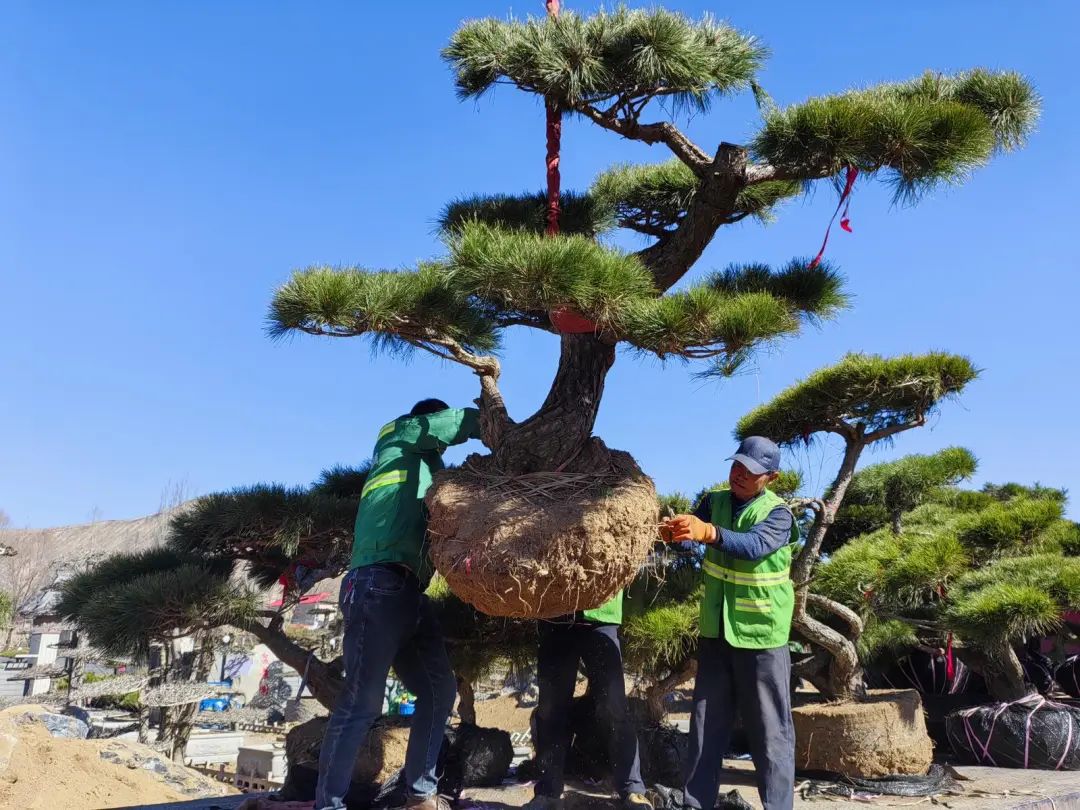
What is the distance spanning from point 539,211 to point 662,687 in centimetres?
242

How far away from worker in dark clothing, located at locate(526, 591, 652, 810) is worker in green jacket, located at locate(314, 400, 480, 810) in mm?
390

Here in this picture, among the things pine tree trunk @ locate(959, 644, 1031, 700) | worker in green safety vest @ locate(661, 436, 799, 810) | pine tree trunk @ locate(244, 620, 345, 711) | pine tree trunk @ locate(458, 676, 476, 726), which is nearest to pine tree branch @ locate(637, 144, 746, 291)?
worker in green safety vest @ locate(661, 436, 799, 810)

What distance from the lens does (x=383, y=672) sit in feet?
8.88

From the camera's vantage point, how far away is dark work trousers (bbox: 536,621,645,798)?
9.63 feet

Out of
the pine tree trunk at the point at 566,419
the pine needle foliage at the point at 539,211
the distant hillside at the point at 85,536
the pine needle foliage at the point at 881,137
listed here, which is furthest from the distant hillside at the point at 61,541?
the pine needle foliage at the point at 881,137

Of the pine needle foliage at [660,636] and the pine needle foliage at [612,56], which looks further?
the pine needle foliage at [660,636]

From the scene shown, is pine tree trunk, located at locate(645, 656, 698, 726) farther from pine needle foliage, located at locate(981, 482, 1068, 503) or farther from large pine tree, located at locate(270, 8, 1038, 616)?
pine needle foliage, located at locate(981, 482, 1068, 503)

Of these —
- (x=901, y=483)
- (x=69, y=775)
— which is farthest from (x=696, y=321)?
(x=901, y=483)

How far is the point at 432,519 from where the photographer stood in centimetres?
260

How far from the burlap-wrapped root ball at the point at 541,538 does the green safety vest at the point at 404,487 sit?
10.6 inches

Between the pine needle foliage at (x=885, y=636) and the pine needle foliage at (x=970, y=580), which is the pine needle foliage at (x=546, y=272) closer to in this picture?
the pine needle foliage at (x=970, y=580)

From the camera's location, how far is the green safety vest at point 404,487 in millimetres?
2824

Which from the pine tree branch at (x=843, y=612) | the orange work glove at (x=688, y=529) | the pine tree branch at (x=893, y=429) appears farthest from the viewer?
the pine tree branch at (x=893, y=429)

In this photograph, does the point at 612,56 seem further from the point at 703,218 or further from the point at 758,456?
the point at 758,456
